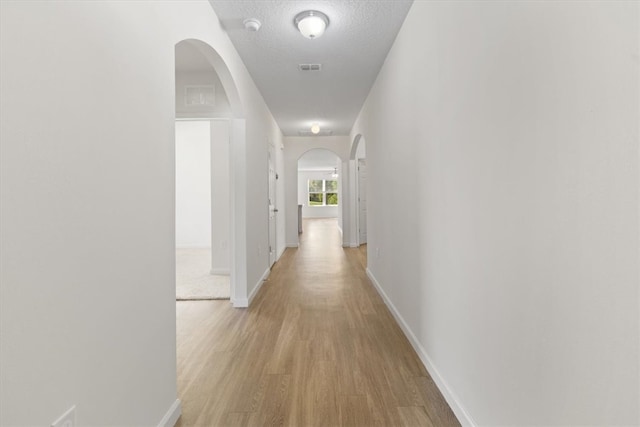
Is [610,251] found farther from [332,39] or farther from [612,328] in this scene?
[332,39]

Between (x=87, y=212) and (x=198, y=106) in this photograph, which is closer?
(x=87, y=212)

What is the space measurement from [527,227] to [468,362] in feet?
2.63

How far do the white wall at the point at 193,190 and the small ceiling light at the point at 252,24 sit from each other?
222 inches

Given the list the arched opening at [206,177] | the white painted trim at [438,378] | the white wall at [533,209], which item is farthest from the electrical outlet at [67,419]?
the arched opening at [206,177]

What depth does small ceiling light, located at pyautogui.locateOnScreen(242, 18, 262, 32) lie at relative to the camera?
8.22ft

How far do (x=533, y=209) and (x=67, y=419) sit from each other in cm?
159

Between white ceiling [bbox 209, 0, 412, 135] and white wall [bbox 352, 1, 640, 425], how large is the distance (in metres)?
0.57

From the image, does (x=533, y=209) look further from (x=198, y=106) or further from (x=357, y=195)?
(x=357, y=195)

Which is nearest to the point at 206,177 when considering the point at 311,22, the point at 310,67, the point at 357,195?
the point at 357,195

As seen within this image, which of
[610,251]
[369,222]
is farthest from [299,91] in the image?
[610,251]

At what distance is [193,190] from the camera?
793 centimetres

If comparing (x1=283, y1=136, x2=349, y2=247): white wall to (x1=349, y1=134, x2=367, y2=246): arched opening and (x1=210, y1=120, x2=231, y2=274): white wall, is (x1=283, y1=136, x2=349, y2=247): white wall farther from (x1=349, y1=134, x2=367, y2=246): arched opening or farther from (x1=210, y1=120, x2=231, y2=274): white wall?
(x1=210, y1=120, x2=231, y2=274): white wall

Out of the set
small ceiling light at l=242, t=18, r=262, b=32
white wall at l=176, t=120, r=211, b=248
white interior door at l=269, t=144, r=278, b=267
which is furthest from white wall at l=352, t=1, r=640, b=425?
white wall at l=176, t=120, r=211, b=248

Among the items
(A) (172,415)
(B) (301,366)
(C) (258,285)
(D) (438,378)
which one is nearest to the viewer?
(A) (172,415)
